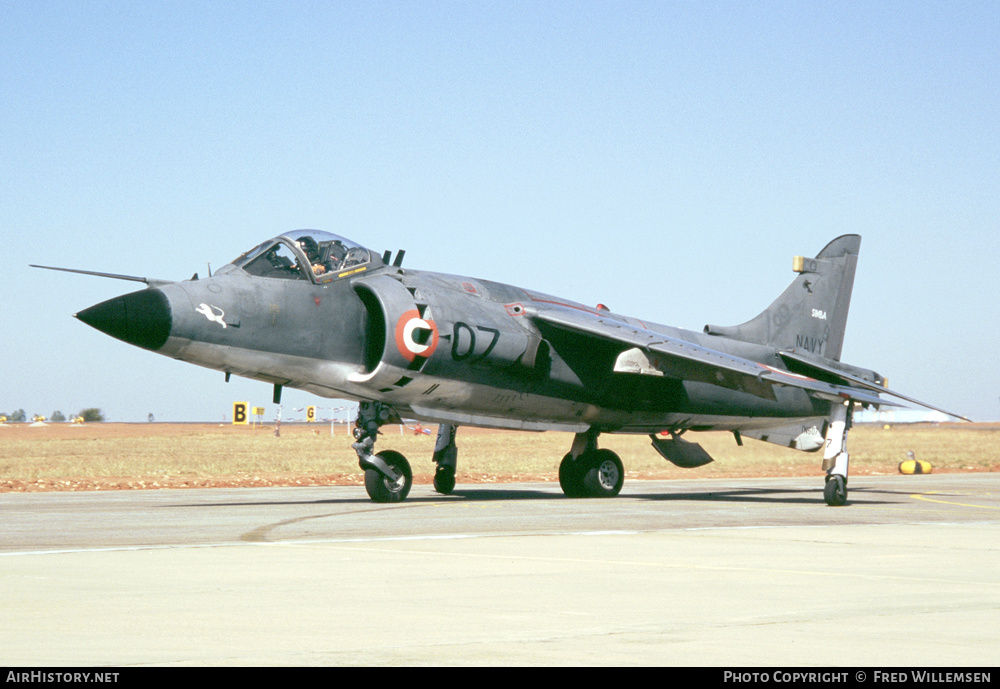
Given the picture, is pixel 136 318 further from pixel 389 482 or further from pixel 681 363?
pixel 681 363

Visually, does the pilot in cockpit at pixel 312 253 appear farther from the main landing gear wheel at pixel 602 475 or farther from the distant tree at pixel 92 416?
the distant tree at pixel 92 416

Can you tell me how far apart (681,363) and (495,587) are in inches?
467

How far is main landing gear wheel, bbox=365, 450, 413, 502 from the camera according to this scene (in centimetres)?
1702

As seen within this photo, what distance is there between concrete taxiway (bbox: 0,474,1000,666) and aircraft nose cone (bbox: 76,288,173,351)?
7.36 ft

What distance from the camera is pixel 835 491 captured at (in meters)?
17.4

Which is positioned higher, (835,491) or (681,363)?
(681,363)

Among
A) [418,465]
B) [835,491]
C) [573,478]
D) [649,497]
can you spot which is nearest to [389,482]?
[573,478]

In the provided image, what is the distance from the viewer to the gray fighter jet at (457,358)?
602 inches

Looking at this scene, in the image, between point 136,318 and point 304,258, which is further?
point 304,258

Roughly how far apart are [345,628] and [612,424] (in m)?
14.5

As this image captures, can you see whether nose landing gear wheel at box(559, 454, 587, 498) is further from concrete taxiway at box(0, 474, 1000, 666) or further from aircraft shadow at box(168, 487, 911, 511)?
concrete taxiway at box(0, 474, 1000, 666)

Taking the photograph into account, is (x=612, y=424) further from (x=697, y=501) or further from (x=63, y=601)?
(x=63, y=601)

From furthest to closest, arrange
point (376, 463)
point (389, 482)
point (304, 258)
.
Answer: point (389, 482)
point (376, 463)
point (304, 258)

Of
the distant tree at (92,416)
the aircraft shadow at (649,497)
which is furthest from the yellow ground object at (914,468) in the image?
the distant tree at (92,416)
